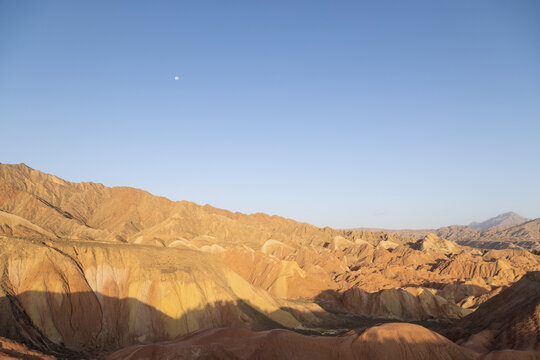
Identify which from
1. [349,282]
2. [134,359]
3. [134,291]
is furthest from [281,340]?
[349,282]

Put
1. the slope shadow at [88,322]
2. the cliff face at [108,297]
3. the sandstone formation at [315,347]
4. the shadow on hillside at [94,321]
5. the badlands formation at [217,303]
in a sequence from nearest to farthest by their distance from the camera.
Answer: the sandstone formation at [315,347] → the badlands formation at [217,303] → the slope shadow at [88,322] → the shadow on hillside at [94,321] → the cliff face at [108,297]

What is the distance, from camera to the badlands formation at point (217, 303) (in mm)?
19906

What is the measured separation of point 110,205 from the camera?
99.4 m

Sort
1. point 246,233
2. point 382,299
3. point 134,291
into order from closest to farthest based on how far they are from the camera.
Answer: point 134,291, point 382,299, point 246,233

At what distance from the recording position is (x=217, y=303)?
118 ft

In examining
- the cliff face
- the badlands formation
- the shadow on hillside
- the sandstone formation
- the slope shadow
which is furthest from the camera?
the cliff face

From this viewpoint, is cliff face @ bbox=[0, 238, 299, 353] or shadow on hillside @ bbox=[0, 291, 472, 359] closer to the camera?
shadow on hillside @ bbox=[0, 291, 472, 359]

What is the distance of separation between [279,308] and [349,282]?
31178mm

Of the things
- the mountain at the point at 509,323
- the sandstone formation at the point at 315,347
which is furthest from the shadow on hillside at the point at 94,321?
the mountain at the point at 509,323

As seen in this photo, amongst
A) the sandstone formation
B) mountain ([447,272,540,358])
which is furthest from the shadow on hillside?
mountain ([447,272,540,358])

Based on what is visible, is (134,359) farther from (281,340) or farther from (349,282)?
(349,282)

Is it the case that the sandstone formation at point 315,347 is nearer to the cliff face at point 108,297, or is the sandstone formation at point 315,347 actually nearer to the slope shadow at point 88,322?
the slope shadow at point 88,322

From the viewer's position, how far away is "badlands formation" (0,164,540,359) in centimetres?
1991

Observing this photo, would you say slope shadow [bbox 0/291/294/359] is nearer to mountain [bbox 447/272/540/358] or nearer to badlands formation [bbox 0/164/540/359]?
badlands formation [bbox 0/164/540/359]
